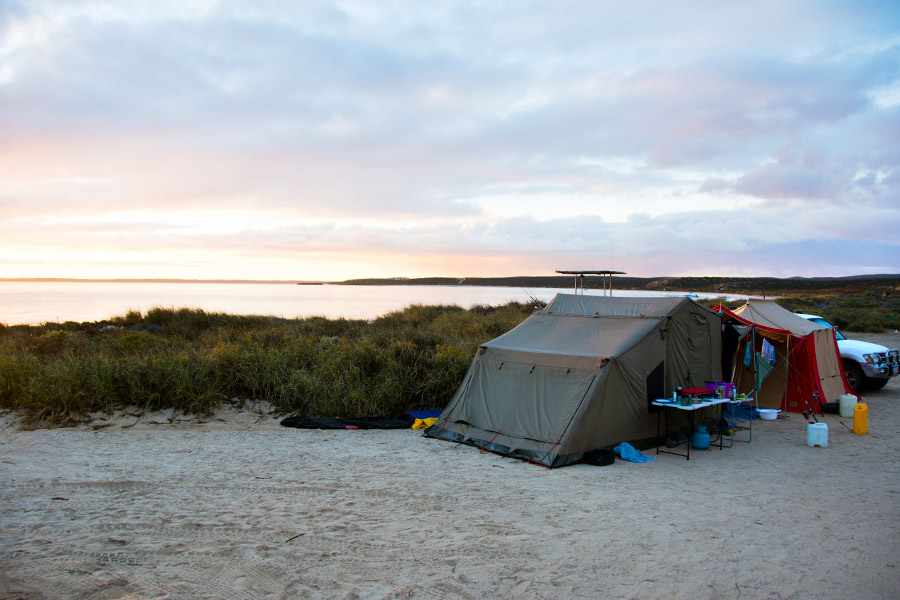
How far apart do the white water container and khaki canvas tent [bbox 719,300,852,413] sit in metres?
0.47

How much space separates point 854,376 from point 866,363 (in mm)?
424

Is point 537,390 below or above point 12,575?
above

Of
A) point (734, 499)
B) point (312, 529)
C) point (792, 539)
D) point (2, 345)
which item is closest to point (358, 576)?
point (312, 529)

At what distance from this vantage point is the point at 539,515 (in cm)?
531

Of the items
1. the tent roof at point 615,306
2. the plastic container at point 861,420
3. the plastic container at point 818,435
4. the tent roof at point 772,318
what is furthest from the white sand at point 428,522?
the tent roof at point 772,318

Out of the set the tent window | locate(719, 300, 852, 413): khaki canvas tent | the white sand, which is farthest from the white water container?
the tent window

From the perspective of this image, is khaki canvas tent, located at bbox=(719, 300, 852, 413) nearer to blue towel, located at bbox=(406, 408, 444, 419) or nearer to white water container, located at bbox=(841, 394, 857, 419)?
white water container, located at bbox=(841, 394, 857, 419)

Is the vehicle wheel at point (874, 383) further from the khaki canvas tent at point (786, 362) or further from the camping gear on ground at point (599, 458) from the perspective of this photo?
the camping gear on ground at point (599, 458)

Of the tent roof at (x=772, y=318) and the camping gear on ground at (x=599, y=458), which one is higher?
the tent roof at (x=772, y=318)

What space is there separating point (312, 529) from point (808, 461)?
20.5 ft

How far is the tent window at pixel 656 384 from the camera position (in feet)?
26.3

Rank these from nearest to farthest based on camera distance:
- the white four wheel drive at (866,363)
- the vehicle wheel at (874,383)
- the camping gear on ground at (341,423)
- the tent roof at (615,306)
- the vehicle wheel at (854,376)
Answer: the tent roof at (615,306) < the camping gear on ground at (341,423) < the white four wheel drive at (866,363) < the vehicle wheel at (854,376) < the vehicle wheel at (874,383)

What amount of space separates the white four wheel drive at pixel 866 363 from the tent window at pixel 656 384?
229 inches

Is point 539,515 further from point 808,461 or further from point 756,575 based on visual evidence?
point 808,461
